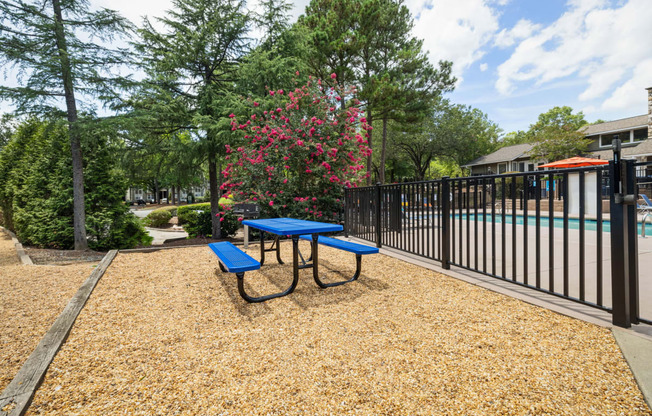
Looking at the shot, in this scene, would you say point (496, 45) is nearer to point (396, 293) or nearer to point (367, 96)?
point (367, 96)

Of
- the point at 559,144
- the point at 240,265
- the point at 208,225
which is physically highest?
the point at 559,144

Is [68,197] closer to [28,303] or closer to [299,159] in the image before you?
[28,303]

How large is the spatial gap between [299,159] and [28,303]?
5.36 meters

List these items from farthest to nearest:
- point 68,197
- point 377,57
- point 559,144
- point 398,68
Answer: point 559,144, point 377,57, point 398,68, point 68,197

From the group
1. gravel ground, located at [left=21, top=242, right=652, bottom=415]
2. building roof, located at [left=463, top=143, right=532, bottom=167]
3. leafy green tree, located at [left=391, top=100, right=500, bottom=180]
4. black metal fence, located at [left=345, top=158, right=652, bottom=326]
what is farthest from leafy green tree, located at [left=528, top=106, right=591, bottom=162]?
gravel ground, located at [left=21, top=242, right=652, bottom=415]

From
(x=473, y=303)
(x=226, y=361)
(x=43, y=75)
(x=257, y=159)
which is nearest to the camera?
(x=226, y=361)

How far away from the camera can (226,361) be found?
2.07m

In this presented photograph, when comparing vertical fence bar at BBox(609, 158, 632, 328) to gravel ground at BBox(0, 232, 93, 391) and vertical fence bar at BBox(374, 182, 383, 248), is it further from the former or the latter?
gravel ground at BBox(0, 232, 93, 391)

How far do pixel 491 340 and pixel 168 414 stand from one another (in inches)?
84.4

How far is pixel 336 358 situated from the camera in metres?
2.08

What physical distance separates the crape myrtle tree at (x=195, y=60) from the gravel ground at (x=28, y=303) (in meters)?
4.84

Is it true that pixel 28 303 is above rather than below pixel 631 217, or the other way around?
Result: below

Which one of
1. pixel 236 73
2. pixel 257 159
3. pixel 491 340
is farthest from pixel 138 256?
pixel 236 73

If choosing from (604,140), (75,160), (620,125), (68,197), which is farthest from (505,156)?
(68,197)
